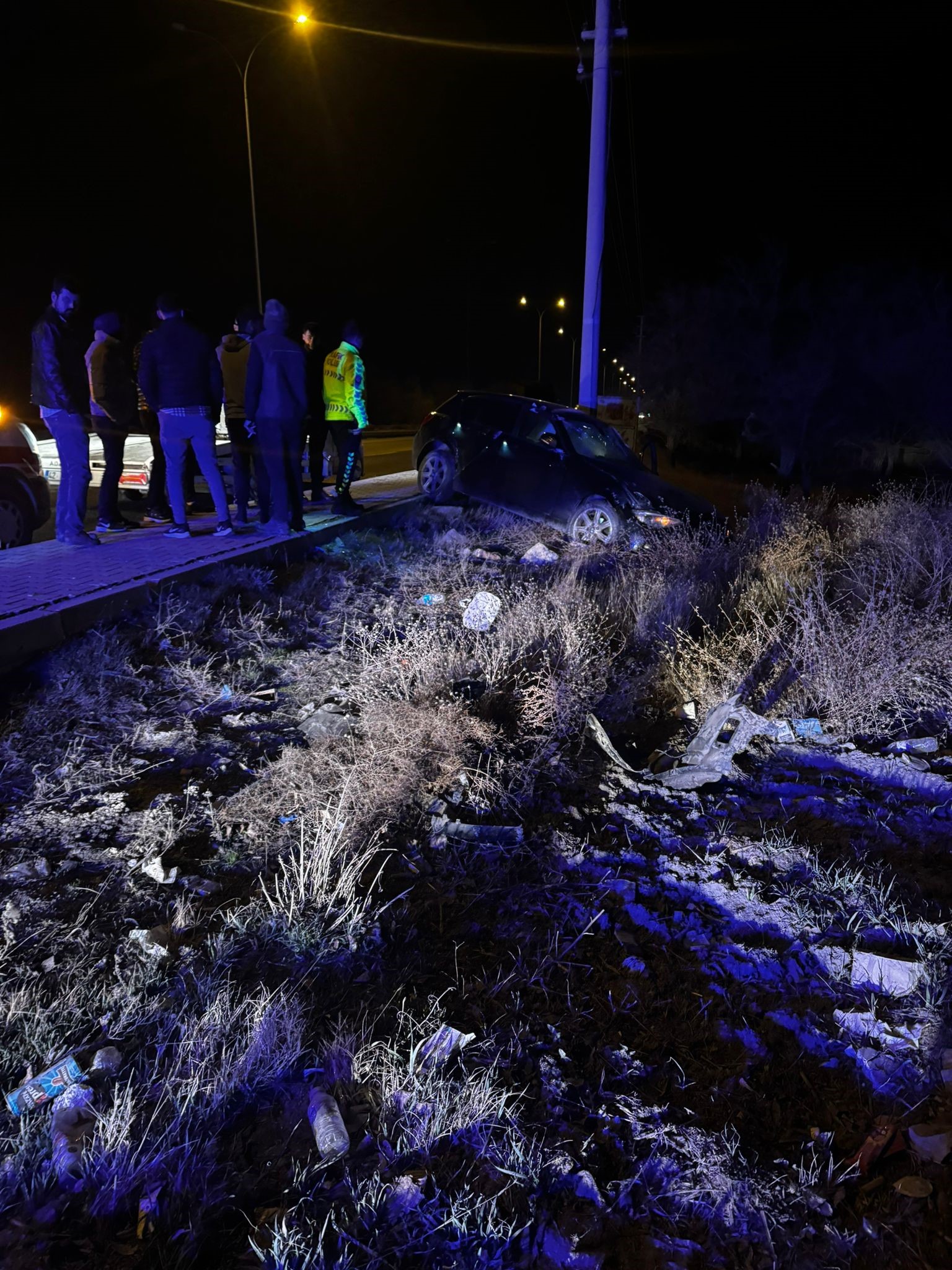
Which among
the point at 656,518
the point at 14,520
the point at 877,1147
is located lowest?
the point at 877,1147

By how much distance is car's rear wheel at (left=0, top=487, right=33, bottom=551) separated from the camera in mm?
6893

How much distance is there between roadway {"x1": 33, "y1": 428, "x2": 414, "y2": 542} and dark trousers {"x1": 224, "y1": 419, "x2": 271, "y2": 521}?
4.63ft

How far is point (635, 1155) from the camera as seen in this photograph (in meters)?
1.98

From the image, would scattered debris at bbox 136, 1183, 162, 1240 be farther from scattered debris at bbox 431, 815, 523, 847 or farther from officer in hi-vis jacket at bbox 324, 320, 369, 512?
officer in hi-vis jacket at bbox 324, 320, 369, 512

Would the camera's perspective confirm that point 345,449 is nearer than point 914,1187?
No

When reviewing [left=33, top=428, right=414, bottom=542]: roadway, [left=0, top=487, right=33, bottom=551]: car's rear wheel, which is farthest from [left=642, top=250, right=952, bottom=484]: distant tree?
[left=0, top=487, right=33, bottom=551]: car's rear wheel

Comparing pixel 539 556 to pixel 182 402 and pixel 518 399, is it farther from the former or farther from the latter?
pixel 182 402

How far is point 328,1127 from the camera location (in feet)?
6.40

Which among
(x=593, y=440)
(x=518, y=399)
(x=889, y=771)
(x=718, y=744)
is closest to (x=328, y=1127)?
(x=718, y=744)

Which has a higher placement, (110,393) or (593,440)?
(110,393)

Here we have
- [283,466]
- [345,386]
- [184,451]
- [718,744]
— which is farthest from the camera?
[345,386]

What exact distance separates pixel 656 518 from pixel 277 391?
13.2 feet

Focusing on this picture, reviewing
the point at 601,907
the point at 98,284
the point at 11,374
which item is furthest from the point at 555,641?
the point at 98,284

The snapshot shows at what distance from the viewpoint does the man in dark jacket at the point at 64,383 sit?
5.66 metres
